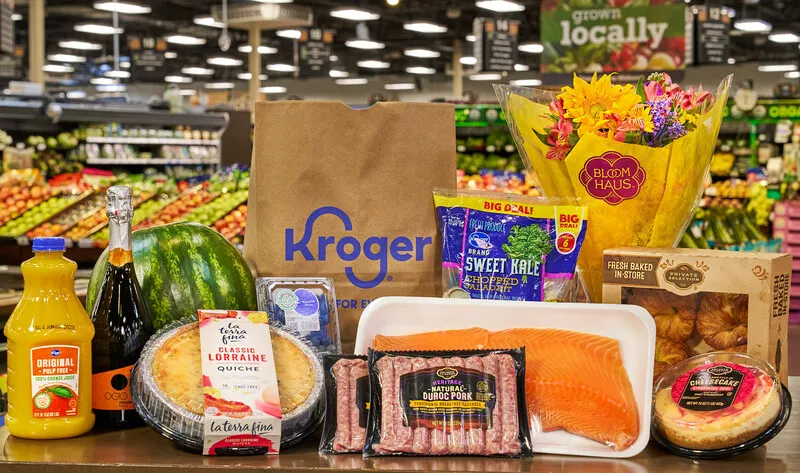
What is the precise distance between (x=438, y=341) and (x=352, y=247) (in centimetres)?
34

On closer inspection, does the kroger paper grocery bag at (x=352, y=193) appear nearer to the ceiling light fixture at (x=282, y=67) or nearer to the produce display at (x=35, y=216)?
the produce display at (x=35, y=216)

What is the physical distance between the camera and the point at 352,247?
5.73ft

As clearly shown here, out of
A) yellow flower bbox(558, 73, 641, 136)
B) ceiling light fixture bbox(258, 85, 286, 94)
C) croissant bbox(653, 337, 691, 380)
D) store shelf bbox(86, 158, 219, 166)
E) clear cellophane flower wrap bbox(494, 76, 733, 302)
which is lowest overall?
croissant bbox(653, 337, 691, 380)

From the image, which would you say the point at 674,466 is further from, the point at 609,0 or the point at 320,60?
the point at 320,60

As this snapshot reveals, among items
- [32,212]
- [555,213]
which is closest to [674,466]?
[555,213]

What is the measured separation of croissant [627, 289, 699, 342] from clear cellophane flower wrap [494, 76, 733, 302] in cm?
19

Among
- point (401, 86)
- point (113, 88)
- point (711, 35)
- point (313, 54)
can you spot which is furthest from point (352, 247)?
point (401, 86)

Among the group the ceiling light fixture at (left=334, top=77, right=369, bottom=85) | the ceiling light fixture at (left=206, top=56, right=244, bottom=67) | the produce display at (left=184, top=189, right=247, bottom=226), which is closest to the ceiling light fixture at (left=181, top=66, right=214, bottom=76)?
the ceiling light fixture at (left=206, top=56, right=244, bottom=67)

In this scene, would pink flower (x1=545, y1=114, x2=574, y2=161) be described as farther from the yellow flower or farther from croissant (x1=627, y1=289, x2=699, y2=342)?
croissant (x1=627, y1=289, x2=699, y2=342)

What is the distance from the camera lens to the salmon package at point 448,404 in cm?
133

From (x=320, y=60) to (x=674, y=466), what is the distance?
17.2 m

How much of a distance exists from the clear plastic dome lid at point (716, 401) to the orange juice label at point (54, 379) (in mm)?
883

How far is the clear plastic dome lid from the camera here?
1.34m

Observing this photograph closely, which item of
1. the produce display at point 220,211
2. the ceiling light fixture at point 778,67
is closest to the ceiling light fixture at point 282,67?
the ceiling light fixture at point 778,67
